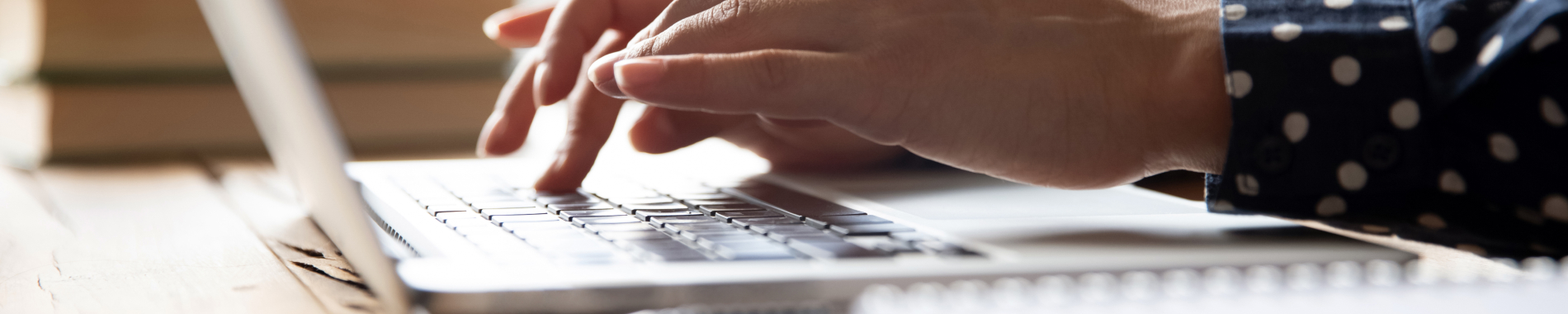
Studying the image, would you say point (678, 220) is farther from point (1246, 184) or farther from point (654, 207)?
point (1246, 184)

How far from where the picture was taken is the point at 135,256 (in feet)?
1.28

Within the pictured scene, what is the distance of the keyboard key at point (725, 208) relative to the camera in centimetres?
46

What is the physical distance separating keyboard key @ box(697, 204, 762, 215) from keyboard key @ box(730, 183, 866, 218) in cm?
1

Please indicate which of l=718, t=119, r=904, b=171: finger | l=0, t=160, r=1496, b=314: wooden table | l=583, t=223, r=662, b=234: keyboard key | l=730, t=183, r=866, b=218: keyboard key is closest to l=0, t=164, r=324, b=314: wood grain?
l=0, t=160, r=1496, b=314: wooden table

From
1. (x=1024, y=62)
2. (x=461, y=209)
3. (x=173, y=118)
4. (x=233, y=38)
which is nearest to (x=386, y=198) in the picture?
(x=461, y=209)

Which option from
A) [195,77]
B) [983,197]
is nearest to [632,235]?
[983,197]

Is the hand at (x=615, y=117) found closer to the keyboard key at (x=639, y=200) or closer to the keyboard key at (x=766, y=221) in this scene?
the keyboard key at (x=639, y=200)

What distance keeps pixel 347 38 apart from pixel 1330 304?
1211 millimetres

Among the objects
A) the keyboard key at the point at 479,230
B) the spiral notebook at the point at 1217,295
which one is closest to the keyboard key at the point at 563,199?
the keyboard key at the point at 479,230

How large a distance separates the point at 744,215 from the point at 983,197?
6.0 inches

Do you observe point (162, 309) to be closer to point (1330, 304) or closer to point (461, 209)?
point (461, 209)

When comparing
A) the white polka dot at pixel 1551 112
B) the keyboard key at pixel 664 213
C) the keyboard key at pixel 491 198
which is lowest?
the keyboard key at pixel 664 213

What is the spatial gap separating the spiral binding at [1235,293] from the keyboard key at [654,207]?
20 centimetres

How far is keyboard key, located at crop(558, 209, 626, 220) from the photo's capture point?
1.42ft
